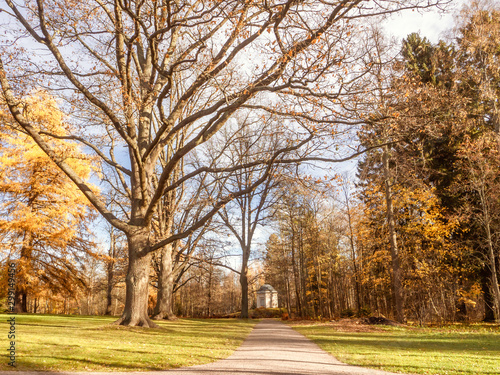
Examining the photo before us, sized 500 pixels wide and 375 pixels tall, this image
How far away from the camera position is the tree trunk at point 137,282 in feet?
36.9

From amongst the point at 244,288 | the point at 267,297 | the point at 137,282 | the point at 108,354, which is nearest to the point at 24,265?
the point at 137,282

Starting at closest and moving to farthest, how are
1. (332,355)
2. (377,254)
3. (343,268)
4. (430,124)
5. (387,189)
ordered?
(332,355), (430,124), (387,189), (377,254), (343,268)

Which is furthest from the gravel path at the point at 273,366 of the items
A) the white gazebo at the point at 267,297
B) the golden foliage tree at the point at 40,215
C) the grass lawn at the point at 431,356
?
the white gazebo at the point at 267,297

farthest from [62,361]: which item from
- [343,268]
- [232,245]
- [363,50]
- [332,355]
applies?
[343,268]

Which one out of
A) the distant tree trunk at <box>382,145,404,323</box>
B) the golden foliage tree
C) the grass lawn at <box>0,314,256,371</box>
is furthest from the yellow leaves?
the distant tree trunk at <box>382,145,404,323</box>

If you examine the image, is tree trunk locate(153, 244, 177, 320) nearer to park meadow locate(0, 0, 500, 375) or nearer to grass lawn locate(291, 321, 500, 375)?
park meadow locate(0, 0, 500, 375)

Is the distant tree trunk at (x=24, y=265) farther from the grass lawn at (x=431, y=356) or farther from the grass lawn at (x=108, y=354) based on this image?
the grass lawn at (x=431, y=356)

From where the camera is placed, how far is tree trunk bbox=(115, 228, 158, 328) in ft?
36.9

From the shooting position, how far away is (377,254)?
67.4 ft

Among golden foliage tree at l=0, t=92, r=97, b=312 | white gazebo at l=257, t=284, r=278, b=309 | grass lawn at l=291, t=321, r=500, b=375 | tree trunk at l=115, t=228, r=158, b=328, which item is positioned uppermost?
golden foliage tree at l=0, t=92, r=97, b=312

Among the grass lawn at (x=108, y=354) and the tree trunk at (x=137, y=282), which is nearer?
the grass lawn at (x=108, y=354)

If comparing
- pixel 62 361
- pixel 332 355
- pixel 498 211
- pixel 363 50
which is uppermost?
pixel 363 50

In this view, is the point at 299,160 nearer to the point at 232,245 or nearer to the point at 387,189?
the point at 387,189

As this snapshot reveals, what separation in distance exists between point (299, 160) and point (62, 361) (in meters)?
7.27
